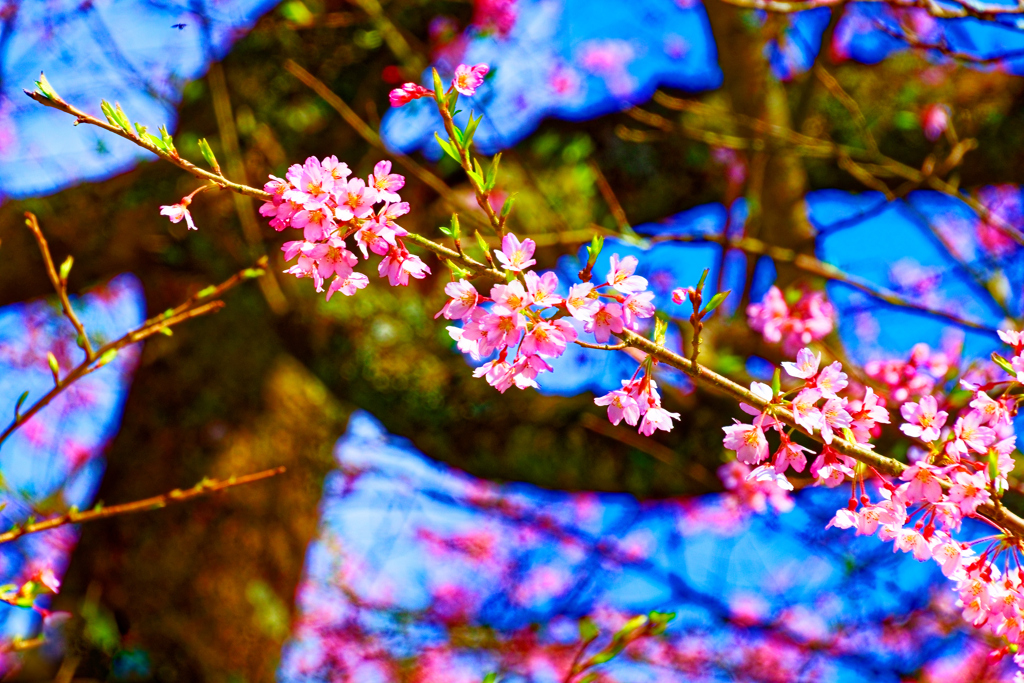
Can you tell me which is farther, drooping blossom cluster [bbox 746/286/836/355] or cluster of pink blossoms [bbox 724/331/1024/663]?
drooping blossom cluster [bbox 746/286/836/355]

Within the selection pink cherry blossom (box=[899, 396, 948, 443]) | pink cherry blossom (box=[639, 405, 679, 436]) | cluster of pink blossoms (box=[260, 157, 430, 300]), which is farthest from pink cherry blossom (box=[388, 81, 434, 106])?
pink cherry blossom (box=[899, 396, 948, 443])

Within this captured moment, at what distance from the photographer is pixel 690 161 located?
10.6 feet

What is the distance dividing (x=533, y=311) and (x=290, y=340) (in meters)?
2.32

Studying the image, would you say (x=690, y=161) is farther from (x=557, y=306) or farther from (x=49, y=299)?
(x=49, y=299)

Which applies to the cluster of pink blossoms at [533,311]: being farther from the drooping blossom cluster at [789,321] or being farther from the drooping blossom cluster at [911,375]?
the drooping blossom cluster at [789,321]

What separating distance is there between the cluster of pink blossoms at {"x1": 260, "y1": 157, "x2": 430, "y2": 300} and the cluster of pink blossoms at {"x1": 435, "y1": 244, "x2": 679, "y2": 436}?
91 millimetres

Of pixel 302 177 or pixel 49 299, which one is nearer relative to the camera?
pixel 302 177

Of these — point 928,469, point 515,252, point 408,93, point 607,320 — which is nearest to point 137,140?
point 408,93

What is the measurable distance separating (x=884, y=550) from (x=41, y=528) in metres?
2.86

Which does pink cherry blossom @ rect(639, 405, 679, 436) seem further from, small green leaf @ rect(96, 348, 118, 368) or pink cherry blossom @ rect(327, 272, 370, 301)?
small green leaf @ rect(96, 348, 118, 368)

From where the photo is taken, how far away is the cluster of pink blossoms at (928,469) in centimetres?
86

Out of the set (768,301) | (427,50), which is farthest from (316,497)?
(768,301)

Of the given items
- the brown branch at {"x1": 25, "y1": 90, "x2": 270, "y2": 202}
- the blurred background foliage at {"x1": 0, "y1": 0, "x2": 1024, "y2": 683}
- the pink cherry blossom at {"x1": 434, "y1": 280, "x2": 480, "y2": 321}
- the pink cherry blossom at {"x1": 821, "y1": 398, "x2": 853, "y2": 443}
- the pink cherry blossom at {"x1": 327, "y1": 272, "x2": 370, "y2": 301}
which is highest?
the brown branch at {"x1": 25, "y1": 90, "x2": 270, "y2": 202}

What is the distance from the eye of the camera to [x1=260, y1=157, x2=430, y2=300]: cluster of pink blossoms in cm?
83
